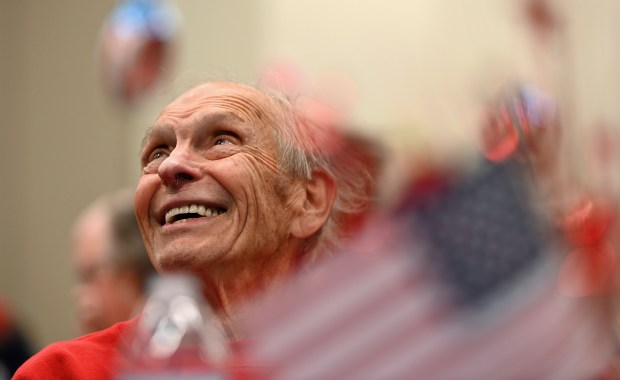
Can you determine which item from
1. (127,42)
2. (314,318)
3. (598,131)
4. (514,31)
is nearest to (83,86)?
(127,42)

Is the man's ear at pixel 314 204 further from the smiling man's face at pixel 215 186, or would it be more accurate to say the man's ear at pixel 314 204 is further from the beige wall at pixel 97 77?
the beige wall at pixel 97 77

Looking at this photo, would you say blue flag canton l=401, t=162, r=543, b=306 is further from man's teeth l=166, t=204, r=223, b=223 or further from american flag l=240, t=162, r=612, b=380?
man's teeth l=166, t=204, r=223, b=223

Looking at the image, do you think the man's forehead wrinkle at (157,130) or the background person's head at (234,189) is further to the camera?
the man's forehead wrinkle at (157,130)

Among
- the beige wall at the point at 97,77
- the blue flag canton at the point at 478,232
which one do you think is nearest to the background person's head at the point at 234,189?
the blue flag canton at the point at 478,232

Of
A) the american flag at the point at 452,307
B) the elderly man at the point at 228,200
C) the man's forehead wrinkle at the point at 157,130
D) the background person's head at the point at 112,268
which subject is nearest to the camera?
the american flag at the point at 452,307

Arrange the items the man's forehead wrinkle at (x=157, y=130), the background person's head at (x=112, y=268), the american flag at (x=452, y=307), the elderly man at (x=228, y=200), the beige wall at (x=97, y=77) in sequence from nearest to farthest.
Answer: the american flag at (x=452, y=307), the elderly man at (x=228, y=200), the man's forehead wrinkle at (x=157, y=130), the background person's head at (x=112, y=268), the beige wall at (x=97, y=77)

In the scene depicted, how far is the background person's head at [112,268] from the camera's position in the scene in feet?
12.8

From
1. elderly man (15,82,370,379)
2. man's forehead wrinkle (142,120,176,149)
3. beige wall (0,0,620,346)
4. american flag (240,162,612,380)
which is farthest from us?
beige wall (0,0,620,346)

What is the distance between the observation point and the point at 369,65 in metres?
7.71

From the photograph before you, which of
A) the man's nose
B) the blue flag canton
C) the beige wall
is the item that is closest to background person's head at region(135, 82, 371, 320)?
the man's nose

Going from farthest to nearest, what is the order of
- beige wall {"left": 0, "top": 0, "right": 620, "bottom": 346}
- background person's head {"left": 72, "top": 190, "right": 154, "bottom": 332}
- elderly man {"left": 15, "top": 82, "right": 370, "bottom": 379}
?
beige wall {"left": 0, "top": 0, "right": 620, "bottom": 346}
background person's head {"left": 72, "top": 190, "right": 154, "bottom": 332}
elderly man {"left": 15, "top": 82, "right": 370, "bottom": 379}

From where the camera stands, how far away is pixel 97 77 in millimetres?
8016

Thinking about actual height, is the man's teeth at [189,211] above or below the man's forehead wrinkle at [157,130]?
below

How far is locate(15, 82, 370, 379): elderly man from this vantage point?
2.38m
